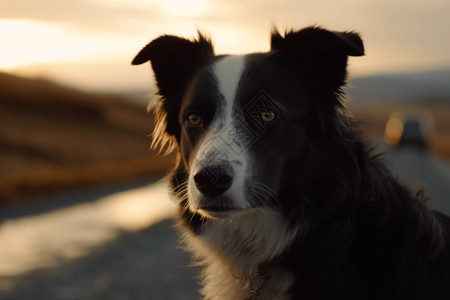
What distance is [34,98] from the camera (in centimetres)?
4344

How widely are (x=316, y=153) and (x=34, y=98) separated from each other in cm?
4350

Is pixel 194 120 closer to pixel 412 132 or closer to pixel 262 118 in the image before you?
Result: pixel 262 118

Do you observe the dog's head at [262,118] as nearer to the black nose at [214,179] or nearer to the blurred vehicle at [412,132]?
the black nose at [214,179]

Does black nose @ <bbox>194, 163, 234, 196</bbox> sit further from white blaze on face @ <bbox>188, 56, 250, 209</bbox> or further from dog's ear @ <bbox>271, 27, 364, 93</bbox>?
dog's ear @ <bbox>271, 27, 364, 93</bbox>

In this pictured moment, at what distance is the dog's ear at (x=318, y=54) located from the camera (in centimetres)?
357

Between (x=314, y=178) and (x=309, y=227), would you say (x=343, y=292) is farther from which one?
(x=314, y=178)

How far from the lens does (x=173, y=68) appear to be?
4477mm

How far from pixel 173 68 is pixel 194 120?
85cm

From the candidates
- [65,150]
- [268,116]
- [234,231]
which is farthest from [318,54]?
[65,150]

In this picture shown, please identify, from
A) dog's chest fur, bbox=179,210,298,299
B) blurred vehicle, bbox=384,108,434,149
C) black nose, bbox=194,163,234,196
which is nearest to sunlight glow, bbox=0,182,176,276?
dog's chest fur, bbox=179,210,298,299

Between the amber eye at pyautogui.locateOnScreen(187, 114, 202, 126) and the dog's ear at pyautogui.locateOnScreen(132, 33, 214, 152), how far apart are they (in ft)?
A: 1.74

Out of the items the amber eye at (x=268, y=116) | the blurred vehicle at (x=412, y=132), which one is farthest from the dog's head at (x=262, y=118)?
the blurred vehicle at (x=412, y=132)

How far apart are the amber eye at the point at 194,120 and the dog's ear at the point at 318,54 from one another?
33.2 inches

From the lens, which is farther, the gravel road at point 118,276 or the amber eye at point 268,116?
the gravel road at point 118,276
